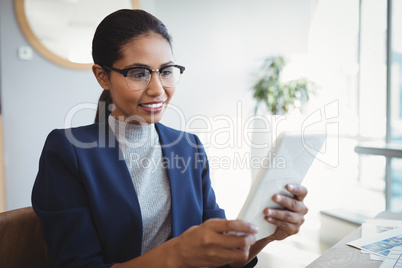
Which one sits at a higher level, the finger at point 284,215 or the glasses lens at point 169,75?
the glasses lens at point 169,75

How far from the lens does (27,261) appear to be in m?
0.87

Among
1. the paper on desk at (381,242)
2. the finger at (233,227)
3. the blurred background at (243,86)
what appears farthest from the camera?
the blurred background at (243,86)

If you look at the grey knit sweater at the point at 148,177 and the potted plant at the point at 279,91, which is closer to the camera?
the grey knit sweater at the point at 148,177

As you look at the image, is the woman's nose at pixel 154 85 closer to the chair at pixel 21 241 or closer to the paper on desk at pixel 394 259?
the chair at pixel 21 241

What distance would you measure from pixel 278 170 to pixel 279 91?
119 inches

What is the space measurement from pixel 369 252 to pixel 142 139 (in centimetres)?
71

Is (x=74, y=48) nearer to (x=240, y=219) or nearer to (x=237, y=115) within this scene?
(x=237, y=115)

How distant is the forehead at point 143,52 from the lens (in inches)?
38.1

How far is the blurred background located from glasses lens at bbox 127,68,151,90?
1.52 m

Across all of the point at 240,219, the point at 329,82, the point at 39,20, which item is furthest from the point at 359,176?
the point at 240,219

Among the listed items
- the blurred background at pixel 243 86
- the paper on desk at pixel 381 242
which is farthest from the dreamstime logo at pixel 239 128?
the paper on desk at pixel 381 242

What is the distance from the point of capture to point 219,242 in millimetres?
618

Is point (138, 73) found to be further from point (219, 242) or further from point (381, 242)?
point (381, 242)

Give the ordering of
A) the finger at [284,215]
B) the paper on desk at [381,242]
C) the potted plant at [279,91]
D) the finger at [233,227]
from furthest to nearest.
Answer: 1. the potted plant at [279,91]
2. the paper on desk at [381,242]
3. the finger at [284,215]
4. the finger at [233,227]
